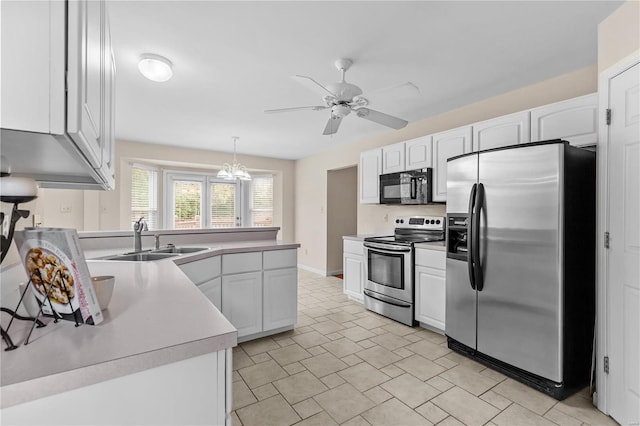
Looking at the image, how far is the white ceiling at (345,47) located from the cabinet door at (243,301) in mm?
1835

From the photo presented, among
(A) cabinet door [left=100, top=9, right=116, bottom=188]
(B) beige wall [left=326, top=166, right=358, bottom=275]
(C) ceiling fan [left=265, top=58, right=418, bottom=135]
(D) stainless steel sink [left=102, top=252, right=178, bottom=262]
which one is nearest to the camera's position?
(A) cabinet door [left=100, top=9, right=116, bottom=188]

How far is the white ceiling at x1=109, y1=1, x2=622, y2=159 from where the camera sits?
1.91 m

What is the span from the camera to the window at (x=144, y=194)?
570 cm

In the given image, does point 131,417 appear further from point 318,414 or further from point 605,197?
point 605,197

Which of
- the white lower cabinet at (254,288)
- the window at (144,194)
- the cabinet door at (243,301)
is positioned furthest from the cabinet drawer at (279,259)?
the window at (144,194)

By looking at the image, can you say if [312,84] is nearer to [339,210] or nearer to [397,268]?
[397,268]

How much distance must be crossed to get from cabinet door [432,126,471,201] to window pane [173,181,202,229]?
4994 mm

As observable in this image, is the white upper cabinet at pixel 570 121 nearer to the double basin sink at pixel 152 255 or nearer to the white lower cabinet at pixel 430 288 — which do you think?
the white lower cabinet at pixel 430 288

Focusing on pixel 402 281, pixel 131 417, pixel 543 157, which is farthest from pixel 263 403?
pixel 543 157

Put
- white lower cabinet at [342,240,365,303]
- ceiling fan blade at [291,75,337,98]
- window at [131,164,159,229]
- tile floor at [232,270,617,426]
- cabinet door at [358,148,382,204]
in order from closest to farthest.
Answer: tile floor at [232,270,617,426] → ceiling fan blade at [291,75,337,98] → white lower cabinet at [342,240,365,303] → cabinet door at [358,148,382,204] → window at [131,164,159,229]

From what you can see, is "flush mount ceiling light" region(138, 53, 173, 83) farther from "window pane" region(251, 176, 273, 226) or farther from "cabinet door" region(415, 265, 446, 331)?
"window pane" region(251, 176, 273, 226)

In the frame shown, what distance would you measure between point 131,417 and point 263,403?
1480 mm

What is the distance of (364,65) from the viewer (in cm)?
259

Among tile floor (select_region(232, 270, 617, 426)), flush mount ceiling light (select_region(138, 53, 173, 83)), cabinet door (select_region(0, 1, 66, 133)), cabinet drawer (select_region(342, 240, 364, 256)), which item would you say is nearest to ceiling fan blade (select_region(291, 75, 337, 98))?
flush mount ceiling light (select_region(138, 53, 173, 83))
